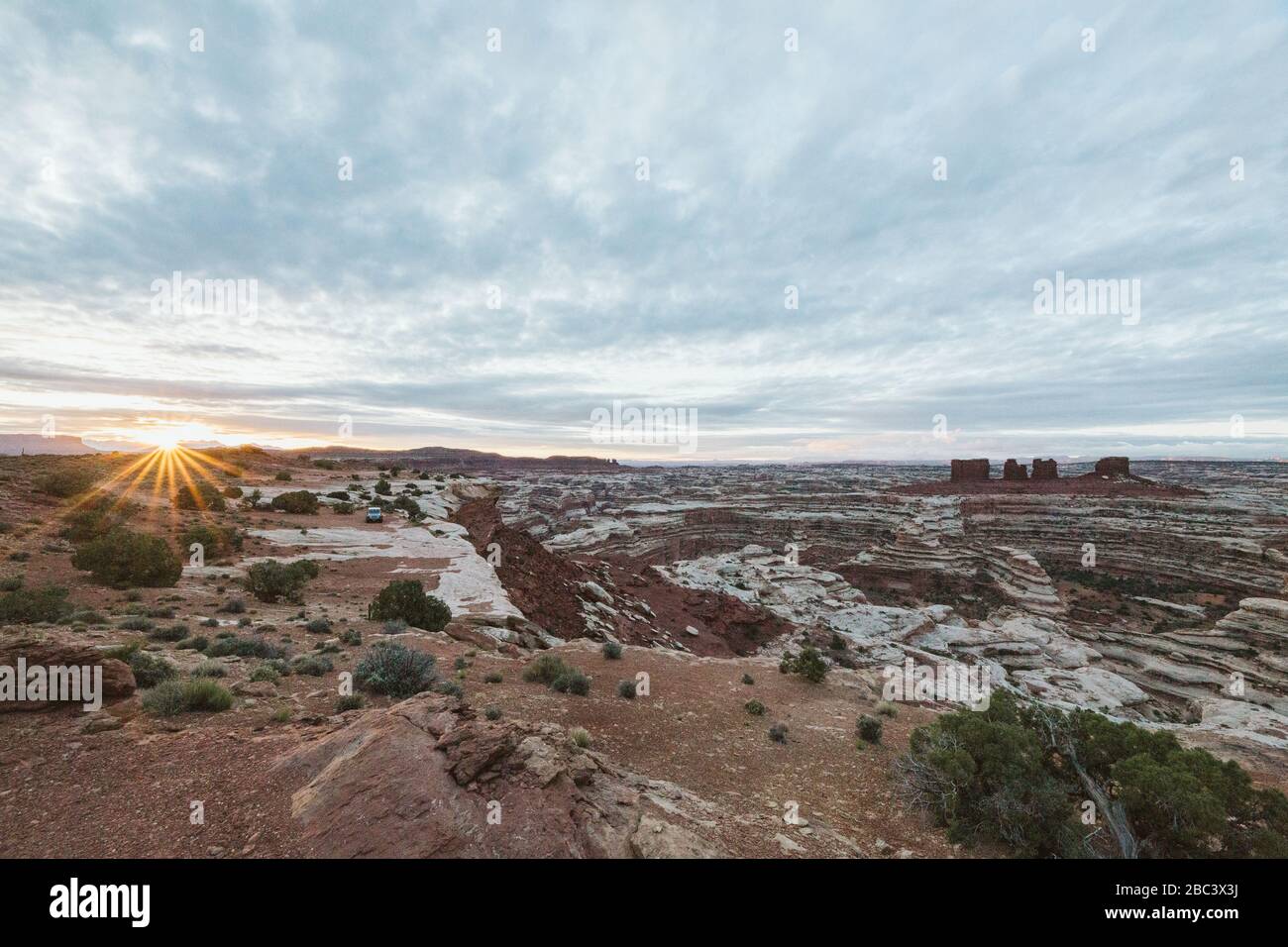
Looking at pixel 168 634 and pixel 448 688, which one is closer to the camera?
pixel 448 688

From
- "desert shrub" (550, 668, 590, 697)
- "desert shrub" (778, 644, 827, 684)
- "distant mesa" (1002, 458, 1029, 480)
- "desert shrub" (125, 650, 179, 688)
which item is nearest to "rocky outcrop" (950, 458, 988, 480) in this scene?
"distant mesa" (1002, 458, 1029, 480)

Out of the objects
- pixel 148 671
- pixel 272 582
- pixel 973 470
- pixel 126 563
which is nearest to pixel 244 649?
pixel 148 671

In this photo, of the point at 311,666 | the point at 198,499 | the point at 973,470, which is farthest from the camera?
the point at 973,470

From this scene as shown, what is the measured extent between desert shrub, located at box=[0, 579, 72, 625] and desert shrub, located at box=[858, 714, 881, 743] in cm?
1547

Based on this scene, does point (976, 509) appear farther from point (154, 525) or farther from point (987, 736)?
point (154, 525)

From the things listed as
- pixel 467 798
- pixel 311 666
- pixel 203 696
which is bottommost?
pixel 311 666

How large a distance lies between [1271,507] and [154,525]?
97466 mm

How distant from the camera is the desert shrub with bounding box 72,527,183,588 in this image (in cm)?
1230

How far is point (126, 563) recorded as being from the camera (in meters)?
12.4

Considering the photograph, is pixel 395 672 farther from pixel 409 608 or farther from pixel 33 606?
pixel 33 606

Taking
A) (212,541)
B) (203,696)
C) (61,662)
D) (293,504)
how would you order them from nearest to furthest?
(61,662)
(203,696)
(212,541)
(293,504)

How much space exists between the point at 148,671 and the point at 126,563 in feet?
27.7

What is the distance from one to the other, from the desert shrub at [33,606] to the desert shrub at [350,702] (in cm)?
700
